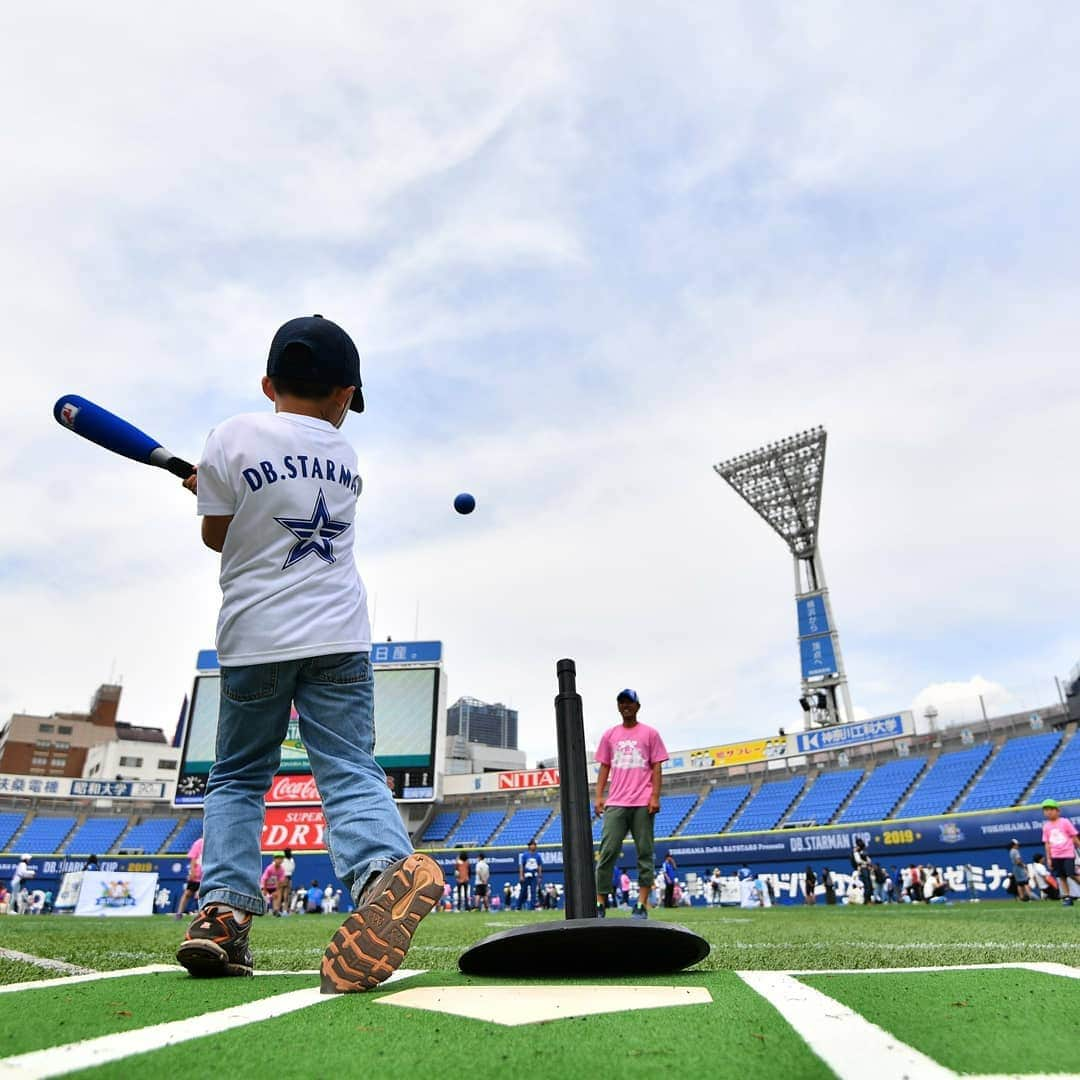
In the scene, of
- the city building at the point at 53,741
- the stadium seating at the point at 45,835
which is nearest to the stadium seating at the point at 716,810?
the stadium seating at the point at 45,835

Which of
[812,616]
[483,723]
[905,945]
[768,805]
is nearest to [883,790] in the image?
[768,805]

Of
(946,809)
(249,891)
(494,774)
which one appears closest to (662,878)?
(946,809)

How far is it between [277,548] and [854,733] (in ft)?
102

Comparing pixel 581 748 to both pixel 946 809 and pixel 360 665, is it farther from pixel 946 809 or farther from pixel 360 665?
pixel 946 809

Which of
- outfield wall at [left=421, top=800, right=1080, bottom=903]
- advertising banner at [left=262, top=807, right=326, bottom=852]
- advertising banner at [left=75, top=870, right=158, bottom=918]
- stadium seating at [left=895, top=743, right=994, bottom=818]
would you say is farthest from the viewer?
advertising banner at [left=262, top=807, right=326, bottom=852]

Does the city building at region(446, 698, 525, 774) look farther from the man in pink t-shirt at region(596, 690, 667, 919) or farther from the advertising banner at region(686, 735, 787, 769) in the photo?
the man in pink t-shirt at region(596, 690, 667, 919)

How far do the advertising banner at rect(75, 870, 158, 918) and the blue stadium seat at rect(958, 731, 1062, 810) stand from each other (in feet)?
75.3

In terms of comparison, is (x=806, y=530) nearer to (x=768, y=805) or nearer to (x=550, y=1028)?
(x=768, y=805)

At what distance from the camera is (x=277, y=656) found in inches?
85.0

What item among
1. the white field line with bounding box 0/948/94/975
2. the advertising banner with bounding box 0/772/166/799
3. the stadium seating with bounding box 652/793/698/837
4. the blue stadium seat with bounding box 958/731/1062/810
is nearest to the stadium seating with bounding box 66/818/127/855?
the advertising banner with bounding box 0/772/166/799

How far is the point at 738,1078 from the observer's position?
0.91m

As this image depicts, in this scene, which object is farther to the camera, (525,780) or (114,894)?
(525,780)

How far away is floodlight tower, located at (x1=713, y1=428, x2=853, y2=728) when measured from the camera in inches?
1330

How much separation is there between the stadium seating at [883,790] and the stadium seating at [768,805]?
2.63 metres
